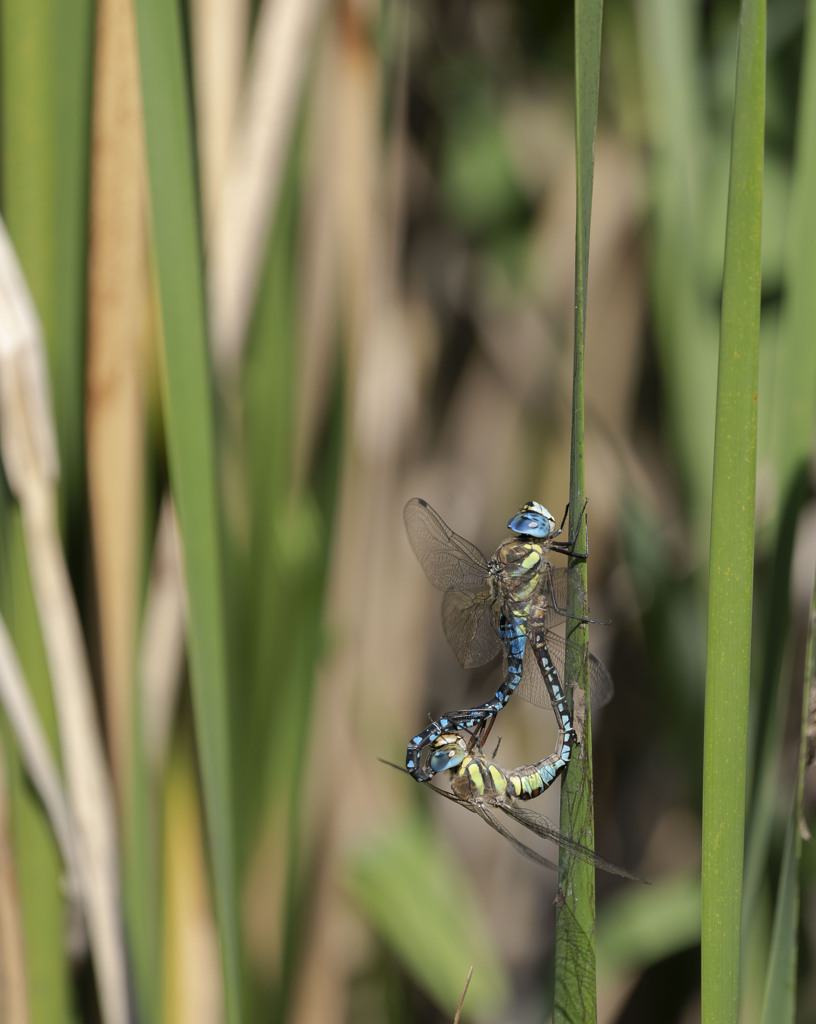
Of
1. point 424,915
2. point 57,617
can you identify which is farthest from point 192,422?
point 424,915

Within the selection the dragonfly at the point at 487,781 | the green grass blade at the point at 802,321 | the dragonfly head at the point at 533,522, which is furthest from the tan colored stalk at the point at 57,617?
the green grass blade at the point at 802,321

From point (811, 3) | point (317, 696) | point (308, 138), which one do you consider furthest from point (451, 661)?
point (811, 3)

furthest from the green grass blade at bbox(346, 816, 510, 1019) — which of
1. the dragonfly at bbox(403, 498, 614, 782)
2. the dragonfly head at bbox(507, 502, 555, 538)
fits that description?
the dragonfly head at bbox(507, 502, 555, 538)

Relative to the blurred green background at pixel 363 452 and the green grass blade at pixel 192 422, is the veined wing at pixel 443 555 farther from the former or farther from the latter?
the green grass blade at pixel 192 422

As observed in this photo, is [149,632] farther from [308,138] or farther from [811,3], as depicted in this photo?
[811,3]

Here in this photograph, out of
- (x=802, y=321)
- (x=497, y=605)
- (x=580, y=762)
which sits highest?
A: (x=802, y=321)

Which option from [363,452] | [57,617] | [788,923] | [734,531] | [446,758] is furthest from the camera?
[363,452]

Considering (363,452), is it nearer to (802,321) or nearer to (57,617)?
(57,617)

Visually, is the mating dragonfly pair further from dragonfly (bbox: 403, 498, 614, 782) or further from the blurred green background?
the blurred green background
